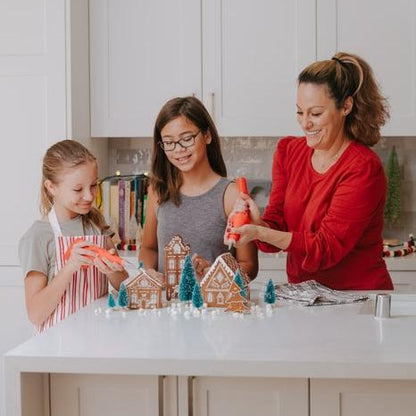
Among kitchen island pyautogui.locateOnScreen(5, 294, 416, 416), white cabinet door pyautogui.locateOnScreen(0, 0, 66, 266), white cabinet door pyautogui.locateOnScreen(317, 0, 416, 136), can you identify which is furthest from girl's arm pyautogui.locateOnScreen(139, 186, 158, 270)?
white cabinet door pyautogui.locateOnScreen(317, 0, 416, 136)

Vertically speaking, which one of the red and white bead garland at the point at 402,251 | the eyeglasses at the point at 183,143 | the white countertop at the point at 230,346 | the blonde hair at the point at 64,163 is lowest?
the red and white bead garland at the point at 402,251

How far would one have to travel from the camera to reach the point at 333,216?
2.09 m

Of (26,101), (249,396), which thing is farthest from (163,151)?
(26,101)

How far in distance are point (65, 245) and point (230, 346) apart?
0.71 meters

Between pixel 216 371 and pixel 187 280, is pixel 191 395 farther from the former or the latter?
pixel 187 280

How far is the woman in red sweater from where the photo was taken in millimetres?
2076

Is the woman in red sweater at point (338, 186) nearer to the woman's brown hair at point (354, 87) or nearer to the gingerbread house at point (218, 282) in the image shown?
the woman's brown hair at point (354, 87)

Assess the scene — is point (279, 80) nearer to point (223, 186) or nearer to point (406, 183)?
point (406, 183)

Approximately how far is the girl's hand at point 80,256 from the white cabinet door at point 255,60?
1.69 metres

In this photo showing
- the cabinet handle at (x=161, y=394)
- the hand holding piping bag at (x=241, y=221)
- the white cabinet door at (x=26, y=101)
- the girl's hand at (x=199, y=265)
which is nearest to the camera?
the cabinet handle at (x=161, y=394)

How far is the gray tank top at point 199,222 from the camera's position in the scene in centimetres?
221

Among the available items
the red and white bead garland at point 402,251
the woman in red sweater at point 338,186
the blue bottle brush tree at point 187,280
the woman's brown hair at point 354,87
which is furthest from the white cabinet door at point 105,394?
the red and white bead garland at point 402,251

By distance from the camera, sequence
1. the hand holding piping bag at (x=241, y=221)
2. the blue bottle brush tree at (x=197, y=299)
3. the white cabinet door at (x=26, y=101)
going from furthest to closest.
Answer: the white cabinet door at (x=26, y=101)
the hand holding piping bag at (x=241, y=221)
the blue bottle brush tree at (x=197, y=299)

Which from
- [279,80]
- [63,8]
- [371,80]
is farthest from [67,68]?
[371,80]
